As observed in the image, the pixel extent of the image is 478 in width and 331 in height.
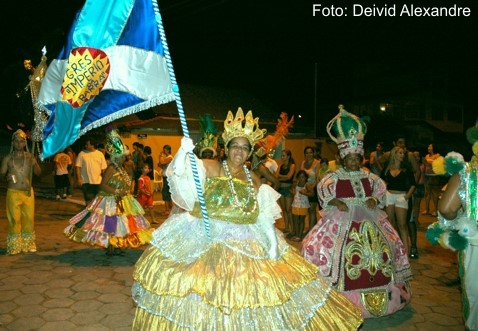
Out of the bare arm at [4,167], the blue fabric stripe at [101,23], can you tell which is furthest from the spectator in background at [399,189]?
the bare arm at [4,167]

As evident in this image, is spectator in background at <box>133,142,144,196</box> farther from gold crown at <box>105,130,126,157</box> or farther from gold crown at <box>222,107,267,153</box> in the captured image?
gold crown at <box>222,107,267,153</box>

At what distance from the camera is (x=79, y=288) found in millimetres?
5883

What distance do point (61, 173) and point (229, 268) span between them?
12717 millimetres

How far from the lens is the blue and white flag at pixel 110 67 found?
152 inches

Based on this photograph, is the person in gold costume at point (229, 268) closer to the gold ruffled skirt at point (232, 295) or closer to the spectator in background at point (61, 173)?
the gold ruffled skirt at point (232, 295)

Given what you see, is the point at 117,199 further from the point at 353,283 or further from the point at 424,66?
the point at 424,66

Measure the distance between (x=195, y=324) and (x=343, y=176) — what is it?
3112 millimetres

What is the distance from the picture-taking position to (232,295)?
10.7 feet

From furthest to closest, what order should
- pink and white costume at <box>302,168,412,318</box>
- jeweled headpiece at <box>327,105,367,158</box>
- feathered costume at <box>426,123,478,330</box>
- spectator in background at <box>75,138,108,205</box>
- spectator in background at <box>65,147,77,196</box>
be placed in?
spectator in background at <box>65,147,77,196</box> < spectator in background at <box>75,138,108,205</box> < jeweled headpiece at <box>327,105,367,158</box> < pink and white costume at <box>302,168,412,318</box> < feathered costume at <box>426,123,478,330</box>

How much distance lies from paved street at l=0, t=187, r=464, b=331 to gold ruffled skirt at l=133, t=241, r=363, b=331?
1449 mm

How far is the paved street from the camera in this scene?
4.84 metres

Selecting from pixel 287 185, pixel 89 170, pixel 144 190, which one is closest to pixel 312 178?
pixel 287 185

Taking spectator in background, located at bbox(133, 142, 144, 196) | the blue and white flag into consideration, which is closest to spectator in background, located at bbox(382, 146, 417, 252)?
the blue and white flag

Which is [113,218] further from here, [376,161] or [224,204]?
[376,161]
